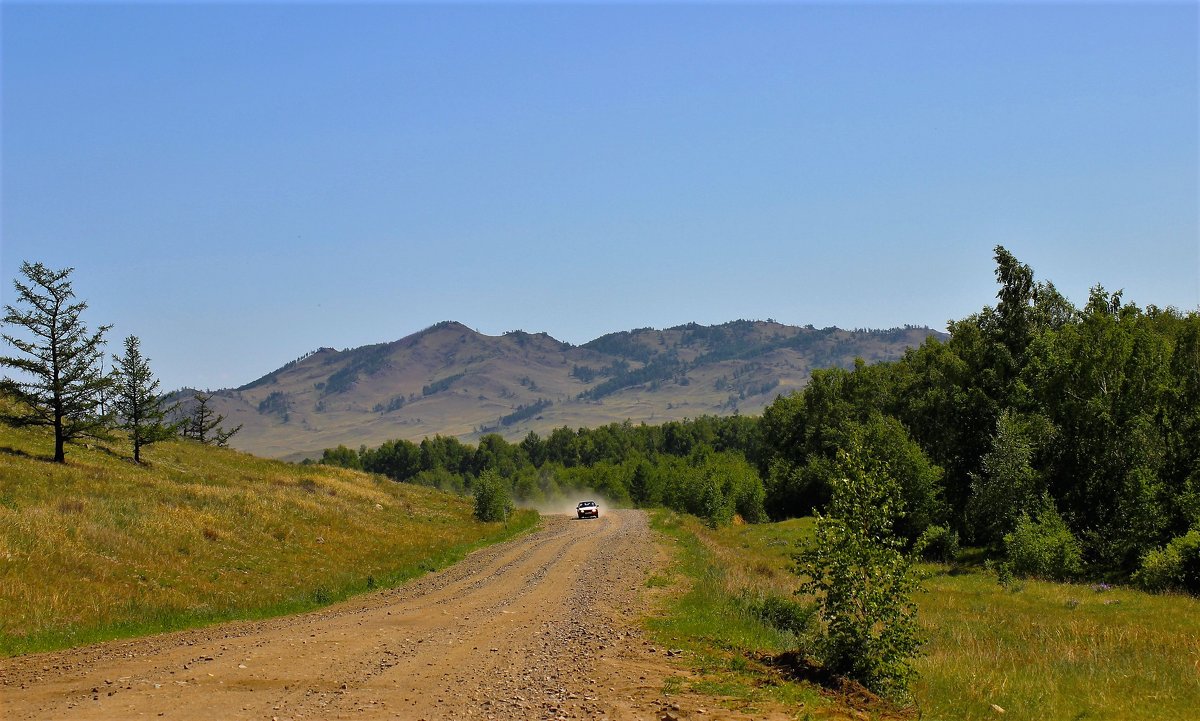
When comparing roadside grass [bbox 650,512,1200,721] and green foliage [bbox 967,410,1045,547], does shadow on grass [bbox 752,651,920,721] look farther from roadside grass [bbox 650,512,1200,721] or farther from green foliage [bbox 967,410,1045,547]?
green foliage [bbox 967,410,1045,547]

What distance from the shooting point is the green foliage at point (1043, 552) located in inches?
1844

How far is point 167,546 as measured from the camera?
28766 mm

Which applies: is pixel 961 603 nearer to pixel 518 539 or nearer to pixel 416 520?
pixel 518 539

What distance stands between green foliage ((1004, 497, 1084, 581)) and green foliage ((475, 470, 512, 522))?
34.8 meters

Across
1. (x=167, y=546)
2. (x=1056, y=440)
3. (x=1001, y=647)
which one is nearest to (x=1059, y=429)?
(x=1056, y=440)

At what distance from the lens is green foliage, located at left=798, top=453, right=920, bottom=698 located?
599 inches

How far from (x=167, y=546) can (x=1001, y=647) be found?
85.3 ft

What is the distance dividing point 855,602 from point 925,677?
10.0 feet

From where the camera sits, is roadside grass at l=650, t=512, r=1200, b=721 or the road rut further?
roadside grass at l=650, t=512, r=1200, b=721

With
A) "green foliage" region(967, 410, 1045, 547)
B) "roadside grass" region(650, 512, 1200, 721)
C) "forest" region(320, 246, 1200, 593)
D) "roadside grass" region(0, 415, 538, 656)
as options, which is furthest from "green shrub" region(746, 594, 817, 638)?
"green foliage" region(967, 410, 1045, 547)

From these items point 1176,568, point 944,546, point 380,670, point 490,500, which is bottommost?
point 944,546

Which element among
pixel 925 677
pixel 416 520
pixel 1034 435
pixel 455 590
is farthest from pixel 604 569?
pixel 1034 435

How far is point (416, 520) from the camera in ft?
187

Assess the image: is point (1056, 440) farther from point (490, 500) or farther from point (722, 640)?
point (722, 640)
